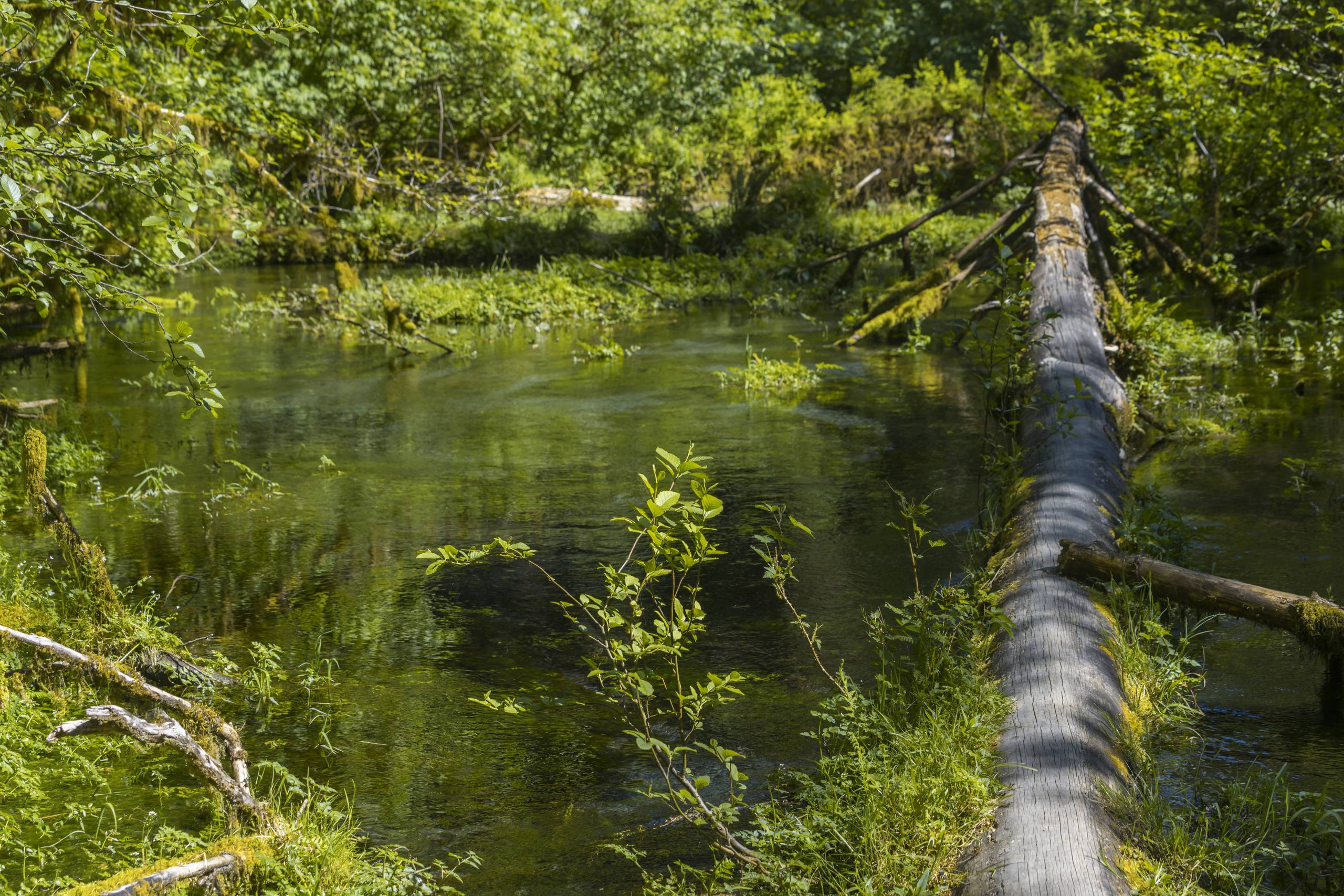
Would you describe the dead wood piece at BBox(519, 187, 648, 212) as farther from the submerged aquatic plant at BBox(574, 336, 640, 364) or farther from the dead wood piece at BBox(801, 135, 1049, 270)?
the dead wood piece at BBox(801, 135, 1049, 270)

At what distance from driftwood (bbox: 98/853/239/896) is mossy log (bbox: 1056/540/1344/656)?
3272 millimetres

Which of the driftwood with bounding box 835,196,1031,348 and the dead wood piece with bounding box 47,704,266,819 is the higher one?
the driftwood with bounding box 835,196,1031,348

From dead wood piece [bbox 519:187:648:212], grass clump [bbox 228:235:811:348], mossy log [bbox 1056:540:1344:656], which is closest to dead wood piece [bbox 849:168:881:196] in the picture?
grass clump [bbox 228:235:811:348]

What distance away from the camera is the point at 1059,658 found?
3998 millimetres

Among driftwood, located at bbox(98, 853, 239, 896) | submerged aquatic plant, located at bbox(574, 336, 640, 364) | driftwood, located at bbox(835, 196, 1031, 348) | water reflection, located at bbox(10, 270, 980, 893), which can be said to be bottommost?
water reflection, located at bbox(10, 270, 980, 893)

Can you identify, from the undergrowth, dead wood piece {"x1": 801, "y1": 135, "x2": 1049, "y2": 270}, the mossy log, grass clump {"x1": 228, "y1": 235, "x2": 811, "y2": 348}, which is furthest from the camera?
grass clump {"x1": 228, "y1": 235, "x2": 811, "y2": 348}

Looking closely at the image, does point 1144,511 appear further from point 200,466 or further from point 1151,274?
point 1151,274

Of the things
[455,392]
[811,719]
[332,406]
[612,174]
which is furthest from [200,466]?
[612,174]

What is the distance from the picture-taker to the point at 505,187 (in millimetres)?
16906

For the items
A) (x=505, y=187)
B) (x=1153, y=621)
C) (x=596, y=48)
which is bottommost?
(x=1153, y=621)

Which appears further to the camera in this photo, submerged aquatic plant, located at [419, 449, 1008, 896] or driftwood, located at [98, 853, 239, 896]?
submerged aquatic plant, located at [419, 449, 1008, 896]

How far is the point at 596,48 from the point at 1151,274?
11.5 metres

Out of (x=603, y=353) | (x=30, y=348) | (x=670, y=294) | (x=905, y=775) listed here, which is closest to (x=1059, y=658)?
(x=905, y=775)

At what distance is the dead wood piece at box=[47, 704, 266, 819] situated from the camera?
326cm
